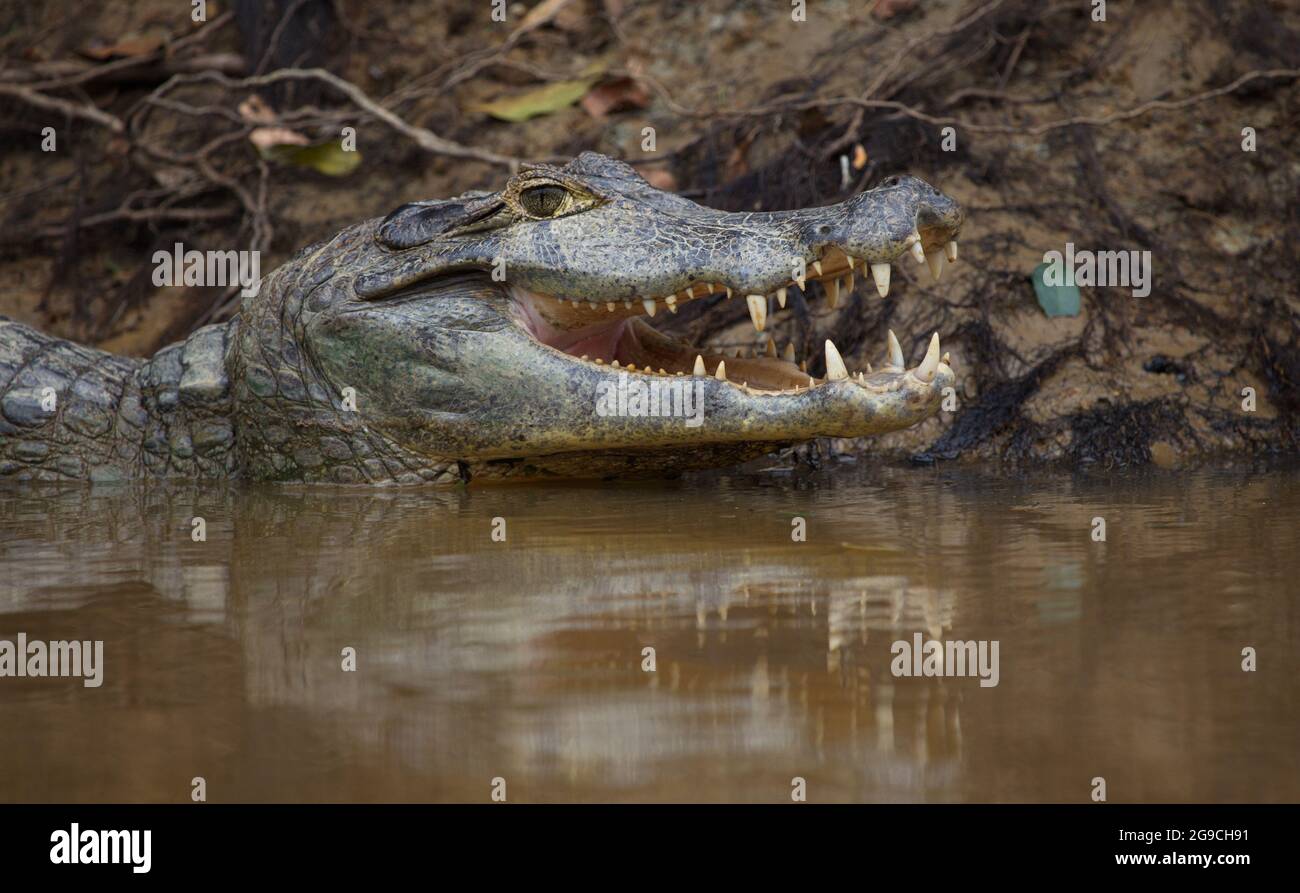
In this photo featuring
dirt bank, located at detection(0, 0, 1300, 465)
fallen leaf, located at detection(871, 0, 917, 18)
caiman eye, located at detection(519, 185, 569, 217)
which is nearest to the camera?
caiman eye, located at detection(519, 185, 569, 217)

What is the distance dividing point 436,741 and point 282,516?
2242 mm

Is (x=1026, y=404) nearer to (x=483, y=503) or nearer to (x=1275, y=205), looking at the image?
(x=1275, y=205)

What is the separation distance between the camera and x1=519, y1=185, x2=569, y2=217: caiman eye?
416 centimetres

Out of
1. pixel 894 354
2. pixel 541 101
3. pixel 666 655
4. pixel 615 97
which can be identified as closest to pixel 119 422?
pixel 894 354

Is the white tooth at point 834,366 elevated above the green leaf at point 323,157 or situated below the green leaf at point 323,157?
below

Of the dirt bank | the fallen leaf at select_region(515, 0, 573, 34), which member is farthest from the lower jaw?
the fallen leaf at select_region(515, 0, 573, 34)

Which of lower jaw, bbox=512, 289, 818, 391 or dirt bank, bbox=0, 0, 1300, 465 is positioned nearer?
lower jaw, bbox=512, 289, 818, 391

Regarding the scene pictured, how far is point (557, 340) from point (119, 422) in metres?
1.76

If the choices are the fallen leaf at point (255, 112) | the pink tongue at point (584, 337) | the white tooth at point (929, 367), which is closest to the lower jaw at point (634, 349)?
the pink tongue at point (584, 337)

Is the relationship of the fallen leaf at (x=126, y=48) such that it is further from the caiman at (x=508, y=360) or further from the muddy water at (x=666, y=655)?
the muddy water at (x=666, y=655)

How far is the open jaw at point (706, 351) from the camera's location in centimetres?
374

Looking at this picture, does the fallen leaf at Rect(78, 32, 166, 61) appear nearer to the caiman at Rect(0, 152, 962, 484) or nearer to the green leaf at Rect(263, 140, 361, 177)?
the green leaf at Rect(263, 140, 361, 177)

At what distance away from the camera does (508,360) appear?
415 centimetres

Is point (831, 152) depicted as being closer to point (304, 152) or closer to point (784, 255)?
point (784, 255)
